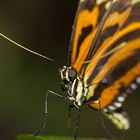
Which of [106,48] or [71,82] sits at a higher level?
[106,48]

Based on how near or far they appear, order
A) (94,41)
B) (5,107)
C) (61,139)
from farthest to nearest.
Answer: (5,107) → (94,41) → (61,139)

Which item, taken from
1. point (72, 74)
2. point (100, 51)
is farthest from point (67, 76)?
point (100, 51)

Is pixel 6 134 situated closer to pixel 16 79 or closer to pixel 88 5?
pixel 16 79

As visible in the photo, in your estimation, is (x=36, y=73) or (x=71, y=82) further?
(x=36, y=73)

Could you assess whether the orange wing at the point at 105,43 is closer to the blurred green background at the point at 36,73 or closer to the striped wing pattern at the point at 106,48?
the striped wing pattern at the point at 106,48

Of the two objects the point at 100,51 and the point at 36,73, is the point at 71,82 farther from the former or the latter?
the point at 36,73

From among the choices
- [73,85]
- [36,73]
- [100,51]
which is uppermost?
[100,51]

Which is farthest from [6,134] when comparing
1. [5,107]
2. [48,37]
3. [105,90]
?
[105,90]

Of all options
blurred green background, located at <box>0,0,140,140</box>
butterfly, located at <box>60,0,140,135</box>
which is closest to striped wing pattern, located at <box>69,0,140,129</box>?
butterfly, located at <box>60,0,140,135</box>
